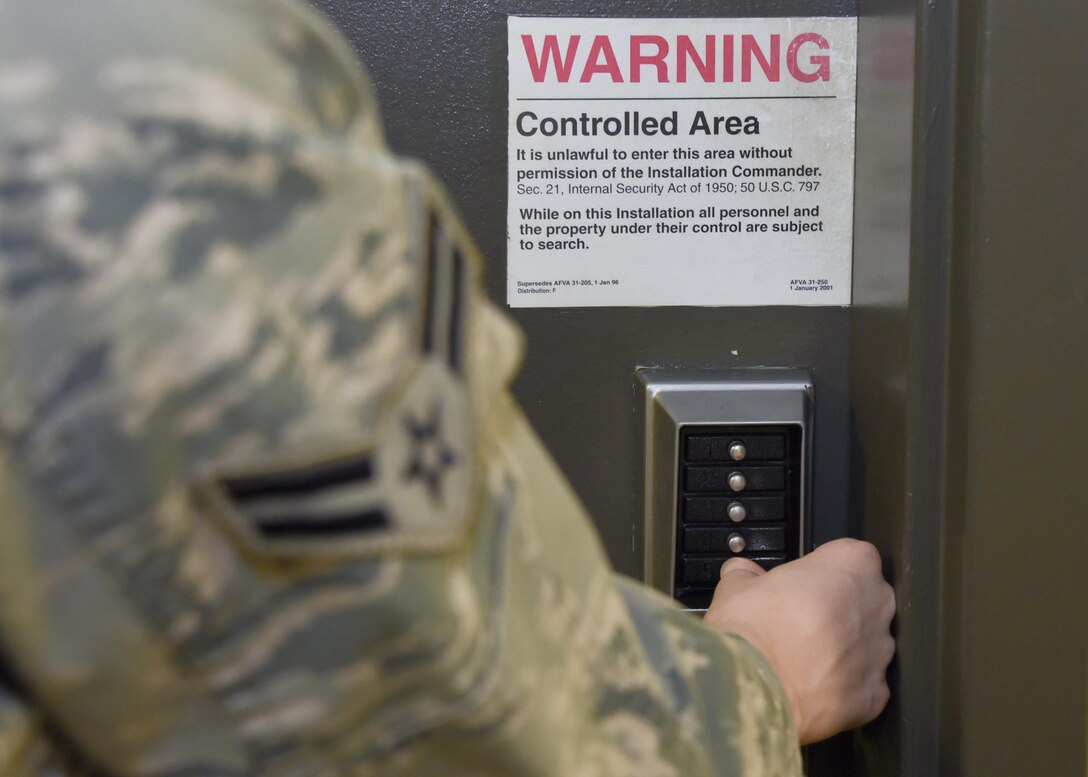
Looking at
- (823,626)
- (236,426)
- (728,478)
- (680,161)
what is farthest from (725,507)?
(236,426)

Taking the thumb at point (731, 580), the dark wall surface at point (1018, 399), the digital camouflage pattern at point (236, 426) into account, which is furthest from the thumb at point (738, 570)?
the digital camouflage pattern at point (236, 426)

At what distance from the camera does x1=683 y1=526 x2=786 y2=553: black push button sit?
875 mm

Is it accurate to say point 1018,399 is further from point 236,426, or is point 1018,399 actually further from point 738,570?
point 236,426

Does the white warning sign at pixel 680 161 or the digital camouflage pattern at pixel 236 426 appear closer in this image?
the digital camouflage pattern at pixel 236 426

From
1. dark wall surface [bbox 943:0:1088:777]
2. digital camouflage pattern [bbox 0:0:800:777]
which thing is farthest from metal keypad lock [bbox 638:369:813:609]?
digital camouflage pattern [bbox 0:0:800:777]

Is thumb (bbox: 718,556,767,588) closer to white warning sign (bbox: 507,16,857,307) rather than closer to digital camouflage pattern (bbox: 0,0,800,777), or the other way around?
white warning sign (bbox: 507,16,857,307)

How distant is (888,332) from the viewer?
0.80 m

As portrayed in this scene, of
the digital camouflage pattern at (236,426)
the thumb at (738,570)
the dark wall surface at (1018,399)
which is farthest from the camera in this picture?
the thumb at (738,570)

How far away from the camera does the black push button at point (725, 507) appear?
872 millimetres

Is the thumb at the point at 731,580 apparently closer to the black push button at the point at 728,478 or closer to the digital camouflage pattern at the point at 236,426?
the black push button at the point at 728,478

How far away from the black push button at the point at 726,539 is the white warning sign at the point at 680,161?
18cm

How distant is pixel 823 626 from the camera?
759 mm

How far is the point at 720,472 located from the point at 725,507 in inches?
1.1

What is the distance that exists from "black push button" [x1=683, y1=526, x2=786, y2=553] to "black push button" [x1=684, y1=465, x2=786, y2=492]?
3 centimetres
